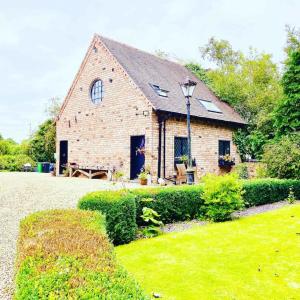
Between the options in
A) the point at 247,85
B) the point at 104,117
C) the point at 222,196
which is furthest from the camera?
the point at 247,85

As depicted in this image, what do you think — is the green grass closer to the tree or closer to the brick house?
the brick house

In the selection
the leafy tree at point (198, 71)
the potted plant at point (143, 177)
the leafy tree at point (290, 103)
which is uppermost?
the leafy tree at point (198, 71)

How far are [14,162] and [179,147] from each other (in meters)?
19.4

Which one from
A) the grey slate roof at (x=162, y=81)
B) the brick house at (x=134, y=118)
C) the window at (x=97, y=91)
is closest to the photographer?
the brick house at (x=134, y=118)

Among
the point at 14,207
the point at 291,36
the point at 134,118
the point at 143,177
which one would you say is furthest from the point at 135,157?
the point at 291,36

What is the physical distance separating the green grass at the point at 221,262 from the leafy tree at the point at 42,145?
80.0ft

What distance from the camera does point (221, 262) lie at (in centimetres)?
570

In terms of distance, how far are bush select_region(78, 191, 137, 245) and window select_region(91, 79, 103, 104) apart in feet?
43.8

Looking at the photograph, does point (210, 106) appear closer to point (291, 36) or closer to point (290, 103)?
point (290, 103)

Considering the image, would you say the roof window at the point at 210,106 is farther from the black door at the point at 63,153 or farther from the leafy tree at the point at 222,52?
the black door at the point at 63,153

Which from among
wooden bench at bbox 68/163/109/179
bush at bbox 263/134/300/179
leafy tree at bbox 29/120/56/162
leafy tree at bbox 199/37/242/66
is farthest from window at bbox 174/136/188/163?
leafy tree at bbox 29/120/56/162

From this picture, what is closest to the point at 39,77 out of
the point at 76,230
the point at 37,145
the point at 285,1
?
the point at 37,145

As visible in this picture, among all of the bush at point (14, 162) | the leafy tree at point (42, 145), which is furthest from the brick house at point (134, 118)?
A: the bush at point (14, 162)

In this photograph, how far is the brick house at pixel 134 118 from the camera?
1684 cm
